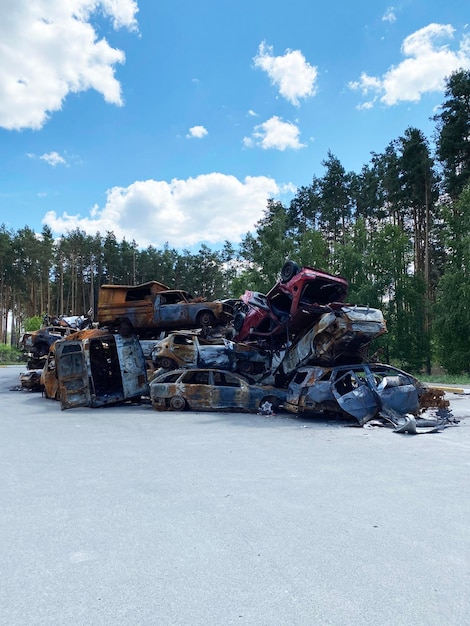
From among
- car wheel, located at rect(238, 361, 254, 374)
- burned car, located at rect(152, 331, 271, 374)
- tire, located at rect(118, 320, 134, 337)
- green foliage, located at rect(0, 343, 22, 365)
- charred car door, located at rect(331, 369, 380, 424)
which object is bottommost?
green foliage, located at rect(0, 343, 22, 365)

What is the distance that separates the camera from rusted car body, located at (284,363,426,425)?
9.19 metres

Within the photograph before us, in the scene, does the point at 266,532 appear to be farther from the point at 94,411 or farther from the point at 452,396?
the point at 452,396

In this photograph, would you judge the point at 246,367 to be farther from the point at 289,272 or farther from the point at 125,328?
the point at 125,328

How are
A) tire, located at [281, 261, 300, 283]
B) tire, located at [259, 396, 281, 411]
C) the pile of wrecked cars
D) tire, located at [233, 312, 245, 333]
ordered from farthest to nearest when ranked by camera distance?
1. tire, located at [233, 312, 245, 333]
2. tire, located at [281, 261, 300, 283]
3. tire, located at [259, 396, 281, 411]
4. the pile of wrecked cars

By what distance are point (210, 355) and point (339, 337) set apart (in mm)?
4010

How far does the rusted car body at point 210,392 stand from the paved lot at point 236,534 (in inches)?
149

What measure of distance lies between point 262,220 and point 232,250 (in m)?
20.4

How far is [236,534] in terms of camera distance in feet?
12.1

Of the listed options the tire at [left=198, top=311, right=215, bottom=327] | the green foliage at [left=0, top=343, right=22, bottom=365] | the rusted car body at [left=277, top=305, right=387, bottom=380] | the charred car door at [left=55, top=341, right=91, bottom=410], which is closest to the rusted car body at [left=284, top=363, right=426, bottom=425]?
the rusted car body at [left=277, top=305, right=387, bottom=380]

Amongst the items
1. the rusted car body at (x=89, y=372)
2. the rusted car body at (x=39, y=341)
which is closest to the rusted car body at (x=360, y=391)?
the rusted car body at (x=89, y=372)

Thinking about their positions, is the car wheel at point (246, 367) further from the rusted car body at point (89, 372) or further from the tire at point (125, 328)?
the tire at point (125, 328)

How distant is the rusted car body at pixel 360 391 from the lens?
919 centimetres

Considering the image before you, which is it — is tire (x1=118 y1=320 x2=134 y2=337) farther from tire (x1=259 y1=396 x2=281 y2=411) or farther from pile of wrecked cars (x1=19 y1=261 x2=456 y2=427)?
tire (x1=259 y1=396 x2=281 y2=411)

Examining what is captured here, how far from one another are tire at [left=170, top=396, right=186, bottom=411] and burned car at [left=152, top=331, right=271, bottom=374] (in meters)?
1.44
